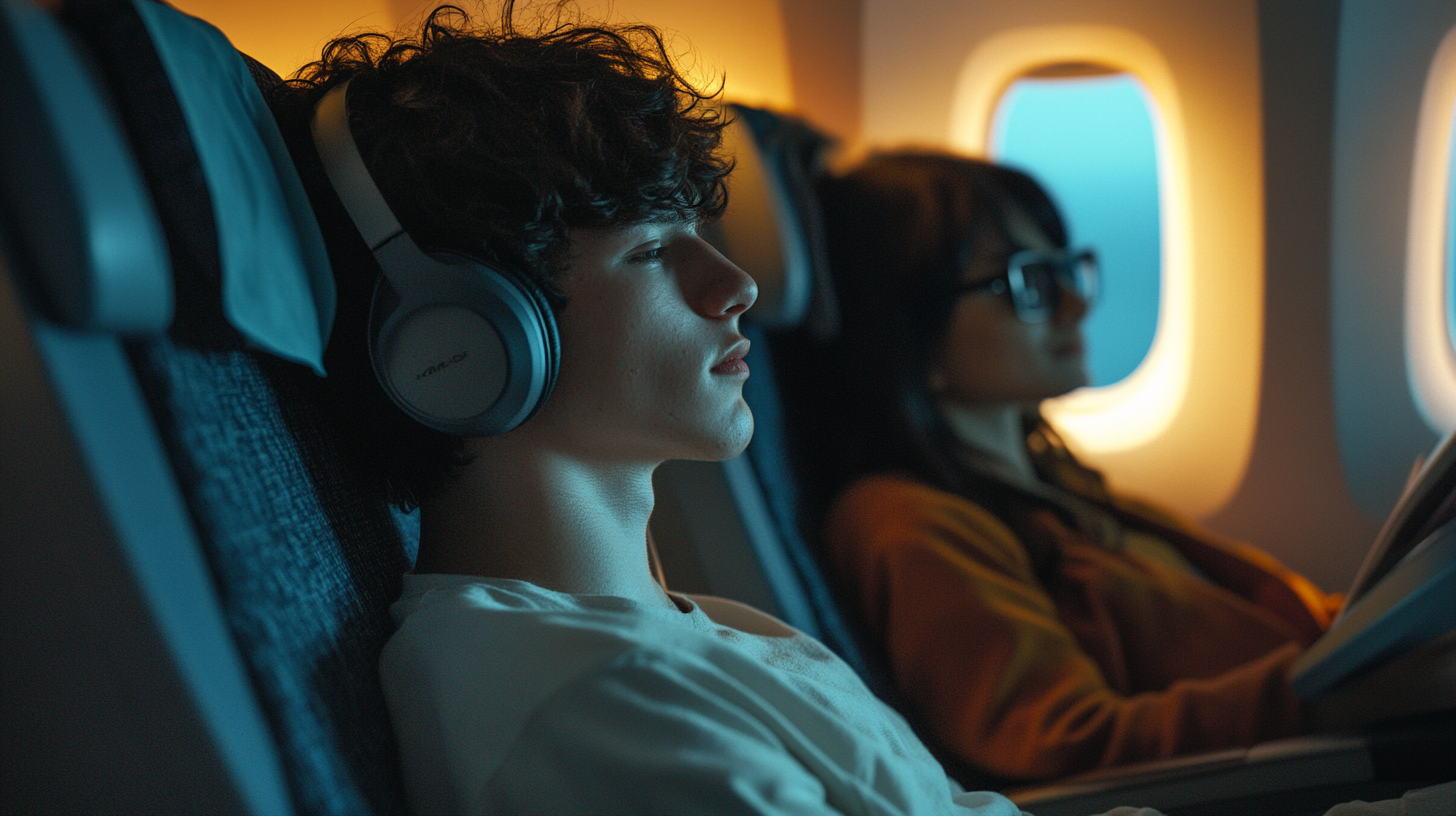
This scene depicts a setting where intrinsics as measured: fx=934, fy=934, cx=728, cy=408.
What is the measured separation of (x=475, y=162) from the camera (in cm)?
71

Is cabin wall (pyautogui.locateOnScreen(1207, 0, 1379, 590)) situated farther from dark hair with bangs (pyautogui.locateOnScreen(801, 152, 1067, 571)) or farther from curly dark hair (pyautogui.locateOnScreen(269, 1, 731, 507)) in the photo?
curly dark hair (pyautogui.locateOnScreen(269, 1, 731, 507))

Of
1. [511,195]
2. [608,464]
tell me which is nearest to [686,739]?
[608,464]

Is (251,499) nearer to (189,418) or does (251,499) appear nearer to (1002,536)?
(189,418)

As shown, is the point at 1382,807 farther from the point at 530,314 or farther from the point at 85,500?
the point at 85,500

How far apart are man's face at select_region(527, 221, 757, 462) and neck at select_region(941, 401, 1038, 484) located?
3.46 ft

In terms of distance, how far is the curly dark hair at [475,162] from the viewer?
716mm

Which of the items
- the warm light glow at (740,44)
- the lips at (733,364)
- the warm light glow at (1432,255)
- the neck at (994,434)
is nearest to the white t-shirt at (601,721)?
the lips at (733,364)

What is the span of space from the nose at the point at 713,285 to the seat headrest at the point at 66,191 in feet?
1.33

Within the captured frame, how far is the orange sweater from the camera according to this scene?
119 centimetres

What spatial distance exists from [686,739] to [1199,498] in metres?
2.40

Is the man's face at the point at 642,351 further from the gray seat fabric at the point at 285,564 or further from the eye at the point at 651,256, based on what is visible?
the gray seat fabric at the point at 285,564

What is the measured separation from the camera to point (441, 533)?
30.3 inches

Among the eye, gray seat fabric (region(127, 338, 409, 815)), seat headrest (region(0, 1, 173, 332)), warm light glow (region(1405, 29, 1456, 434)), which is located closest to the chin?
the eye

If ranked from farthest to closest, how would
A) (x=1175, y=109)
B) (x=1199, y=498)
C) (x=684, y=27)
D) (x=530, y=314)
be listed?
(x=1199, y=498) → (x=1175, y=109) → (x=684, y=27) → (x=530, y=314)
